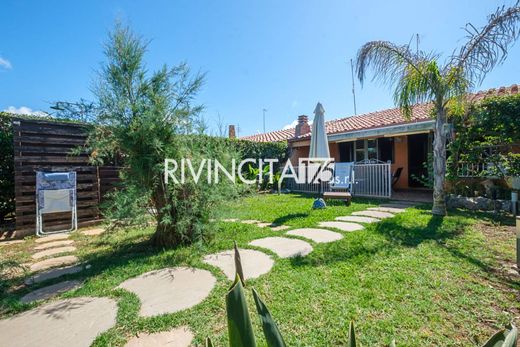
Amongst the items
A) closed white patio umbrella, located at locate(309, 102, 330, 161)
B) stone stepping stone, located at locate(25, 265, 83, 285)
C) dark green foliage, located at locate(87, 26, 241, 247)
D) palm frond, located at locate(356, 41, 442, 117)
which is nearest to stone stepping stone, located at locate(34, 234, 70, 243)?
stone stepping stone, located at locate(25, 265, 83, 285)

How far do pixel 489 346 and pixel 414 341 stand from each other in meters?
1.62

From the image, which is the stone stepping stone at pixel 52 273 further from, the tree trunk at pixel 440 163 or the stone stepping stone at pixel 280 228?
the tree trunk at pixel 440 163

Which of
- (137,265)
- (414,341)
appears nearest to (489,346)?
(414,341)

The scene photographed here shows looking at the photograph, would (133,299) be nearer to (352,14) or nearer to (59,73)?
(59,73)

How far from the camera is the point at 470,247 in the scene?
13.6 feet

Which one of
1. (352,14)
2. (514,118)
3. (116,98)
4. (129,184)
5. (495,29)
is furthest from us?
(352,14)

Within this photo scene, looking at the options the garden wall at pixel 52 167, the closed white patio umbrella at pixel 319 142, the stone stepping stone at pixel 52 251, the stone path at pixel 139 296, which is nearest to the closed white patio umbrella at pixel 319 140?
the closed white patio umbrella at pixel 319 142

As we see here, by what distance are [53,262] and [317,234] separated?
479cm

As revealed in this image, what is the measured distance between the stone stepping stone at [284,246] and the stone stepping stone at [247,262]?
0.91ft

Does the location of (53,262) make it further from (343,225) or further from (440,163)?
(440,163)

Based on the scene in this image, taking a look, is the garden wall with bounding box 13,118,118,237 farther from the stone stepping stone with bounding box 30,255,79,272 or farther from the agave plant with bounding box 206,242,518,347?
the agave plant with bounding box 206,242,518,347

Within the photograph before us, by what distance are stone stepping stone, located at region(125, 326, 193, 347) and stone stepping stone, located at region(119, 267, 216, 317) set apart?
327mm

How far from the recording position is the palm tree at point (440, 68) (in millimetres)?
5898

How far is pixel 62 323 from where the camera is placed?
8.07 feet
